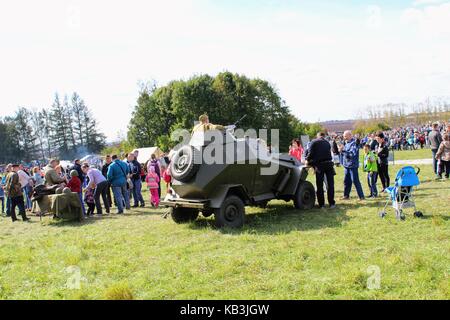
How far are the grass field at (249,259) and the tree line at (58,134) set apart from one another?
72.1 m

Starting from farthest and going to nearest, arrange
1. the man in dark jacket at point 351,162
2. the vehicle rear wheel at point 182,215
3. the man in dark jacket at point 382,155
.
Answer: the man in dark jacket at point 382,155 < the man in dark jacket at point 351,162 < the vehicle rear wheel at point 182,215

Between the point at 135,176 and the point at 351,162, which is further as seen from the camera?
the point at 135,176

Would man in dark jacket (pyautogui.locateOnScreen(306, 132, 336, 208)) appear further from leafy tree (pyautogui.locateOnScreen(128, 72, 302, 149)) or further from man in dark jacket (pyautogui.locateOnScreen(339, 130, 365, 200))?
leafy tree (pyautogui.locateOnScreen(128, 72, 302, 149))

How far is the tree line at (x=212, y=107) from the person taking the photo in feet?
164

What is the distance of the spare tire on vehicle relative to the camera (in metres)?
8.88

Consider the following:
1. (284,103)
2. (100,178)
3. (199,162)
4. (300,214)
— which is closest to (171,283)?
(199,162)

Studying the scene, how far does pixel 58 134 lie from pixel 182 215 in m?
75.9

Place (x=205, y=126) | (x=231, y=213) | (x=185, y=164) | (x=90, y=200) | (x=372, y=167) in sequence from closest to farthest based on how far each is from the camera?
(x=185, y=164) < (x=231, y=213) < (x=205, y=126) < (x=372, y=167) < (x=90, y=200)

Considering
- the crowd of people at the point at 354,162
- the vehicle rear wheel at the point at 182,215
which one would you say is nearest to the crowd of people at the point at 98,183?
the vehicle rear wheel at the point at 182,215

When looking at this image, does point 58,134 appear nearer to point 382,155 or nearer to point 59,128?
point 59,128

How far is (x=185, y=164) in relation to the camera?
903 cm

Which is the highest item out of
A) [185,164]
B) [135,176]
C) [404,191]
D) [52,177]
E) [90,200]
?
[185,164]

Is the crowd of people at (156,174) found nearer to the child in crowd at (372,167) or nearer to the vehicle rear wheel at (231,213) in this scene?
the child in crowd at (372,167)

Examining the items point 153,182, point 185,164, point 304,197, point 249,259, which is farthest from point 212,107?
point 249,259
